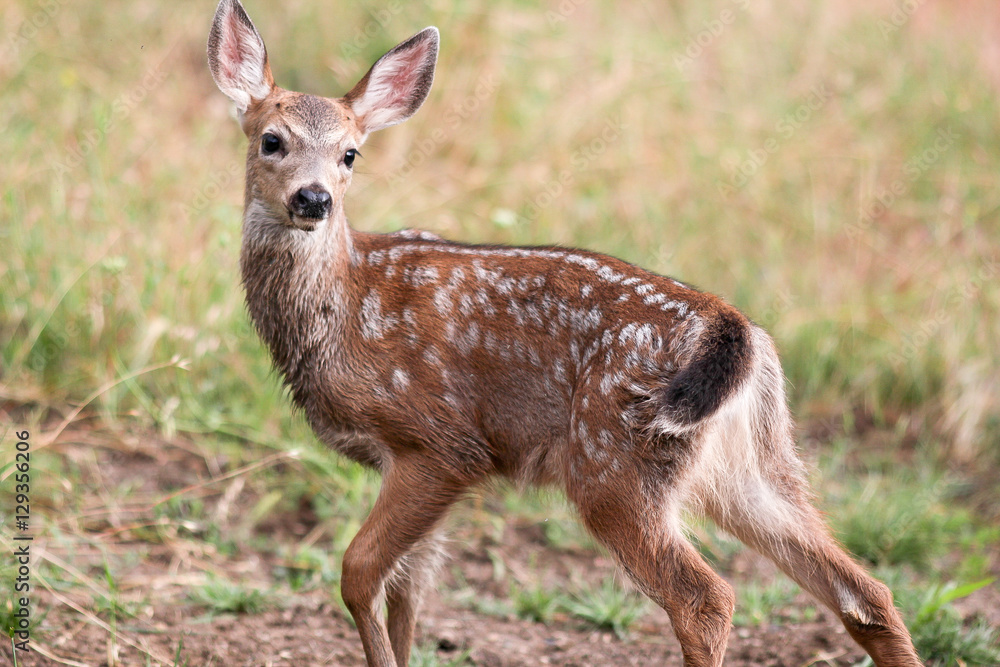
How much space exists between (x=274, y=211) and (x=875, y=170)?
564 centimetres

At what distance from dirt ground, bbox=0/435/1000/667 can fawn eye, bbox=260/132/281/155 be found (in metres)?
1.95

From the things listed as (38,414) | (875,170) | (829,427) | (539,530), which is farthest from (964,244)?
(38,414)

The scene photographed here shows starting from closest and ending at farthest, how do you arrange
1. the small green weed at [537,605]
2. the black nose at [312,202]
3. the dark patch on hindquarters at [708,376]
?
the dark patch on hindquarters at [708,376] → the black nose at [312,202] → the small green weed at [537,605]

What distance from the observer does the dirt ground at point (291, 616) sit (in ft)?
14.9

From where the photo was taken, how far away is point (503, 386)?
4230 mm

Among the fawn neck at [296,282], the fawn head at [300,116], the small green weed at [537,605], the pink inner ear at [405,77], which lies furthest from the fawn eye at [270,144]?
the small green weed at [537,605]

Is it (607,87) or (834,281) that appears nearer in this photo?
(834,281)

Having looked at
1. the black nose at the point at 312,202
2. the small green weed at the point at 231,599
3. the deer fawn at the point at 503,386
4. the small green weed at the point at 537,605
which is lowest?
the small green weed at the point at 537,605

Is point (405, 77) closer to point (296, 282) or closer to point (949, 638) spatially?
point (296, 282)

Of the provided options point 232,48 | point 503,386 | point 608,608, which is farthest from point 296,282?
point 608,608

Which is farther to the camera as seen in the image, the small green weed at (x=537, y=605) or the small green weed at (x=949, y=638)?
the small green weed at (x=537, y=605)

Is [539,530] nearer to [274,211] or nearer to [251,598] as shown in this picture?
[251,598]

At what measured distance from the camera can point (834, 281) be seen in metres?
7.99

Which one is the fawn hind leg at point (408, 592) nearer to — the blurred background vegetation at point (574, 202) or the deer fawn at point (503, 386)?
the deer fawn at point (503, 386)
